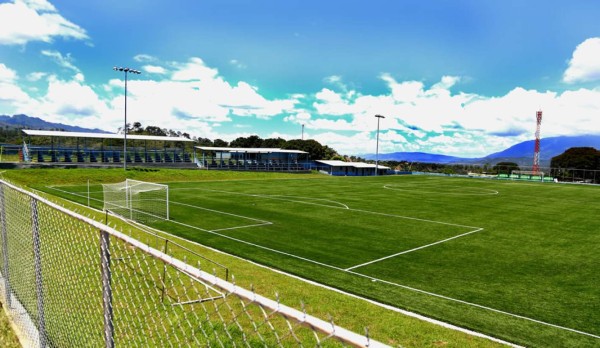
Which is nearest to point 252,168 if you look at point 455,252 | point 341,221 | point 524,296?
point 341,221

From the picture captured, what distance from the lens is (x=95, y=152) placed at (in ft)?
176

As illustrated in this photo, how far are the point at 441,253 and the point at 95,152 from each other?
172ft

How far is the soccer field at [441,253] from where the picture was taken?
7.97 meters

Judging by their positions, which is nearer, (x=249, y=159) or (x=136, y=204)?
(x=136, y=204)

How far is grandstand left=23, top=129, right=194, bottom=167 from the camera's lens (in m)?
48.4

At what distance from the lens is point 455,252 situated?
43.8 feet

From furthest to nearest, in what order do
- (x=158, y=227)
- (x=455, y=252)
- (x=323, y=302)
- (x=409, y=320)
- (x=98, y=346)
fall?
(x=158, y=227)
(x=455, y=252)
(x=323, y=302)
(x=409, y=320)
(x=98, y=346)

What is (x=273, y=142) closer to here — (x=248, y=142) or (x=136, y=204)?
(x=248, y=142)

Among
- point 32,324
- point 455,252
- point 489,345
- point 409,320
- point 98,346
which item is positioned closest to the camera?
point 98,346

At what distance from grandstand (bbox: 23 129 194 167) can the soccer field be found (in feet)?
92.8

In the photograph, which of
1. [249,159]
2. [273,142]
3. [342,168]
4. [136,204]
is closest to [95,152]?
[249,159]

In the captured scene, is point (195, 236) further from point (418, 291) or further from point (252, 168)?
point (252, 168)

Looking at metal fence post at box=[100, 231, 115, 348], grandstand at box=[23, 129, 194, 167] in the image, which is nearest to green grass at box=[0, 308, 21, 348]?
metal fence post at box=[100, 231, 115, 348]

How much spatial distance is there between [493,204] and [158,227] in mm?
23230
